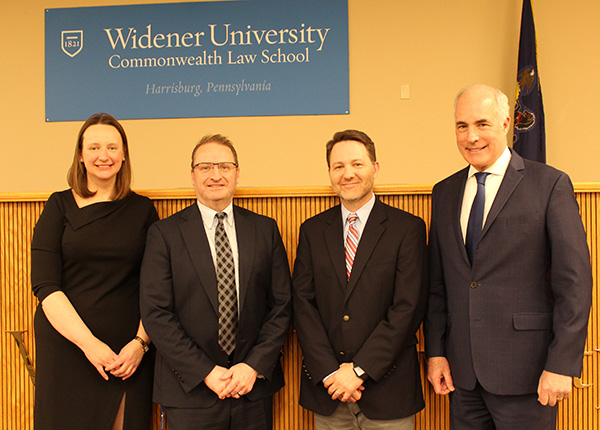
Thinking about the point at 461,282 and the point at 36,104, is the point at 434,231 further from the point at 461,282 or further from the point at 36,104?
the point at 36,104

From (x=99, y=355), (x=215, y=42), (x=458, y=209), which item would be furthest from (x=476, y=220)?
(x=215, y=42)

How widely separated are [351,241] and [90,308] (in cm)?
110

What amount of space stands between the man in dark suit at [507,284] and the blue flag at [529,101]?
94.3 inches

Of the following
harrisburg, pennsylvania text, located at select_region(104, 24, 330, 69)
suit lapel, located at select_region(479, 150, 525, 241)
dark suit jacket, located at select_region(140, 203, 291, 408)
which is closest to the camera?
suit lapel, located at select_region(479, 150, 525, 241)

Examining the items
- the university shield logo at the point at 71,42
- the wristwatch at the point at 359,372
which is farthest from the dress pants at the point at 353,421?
the university shield logo at the point at 71,42

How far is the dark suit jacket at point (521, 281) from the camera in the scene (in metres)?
1.63

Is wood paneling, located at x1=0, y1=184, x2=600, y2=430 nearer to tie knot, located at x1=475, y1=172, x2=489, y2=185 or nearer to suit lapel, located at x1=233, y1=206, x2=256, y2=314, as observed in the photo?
suit lapel, located at x1=233, y1=206, x2=256, y2=314

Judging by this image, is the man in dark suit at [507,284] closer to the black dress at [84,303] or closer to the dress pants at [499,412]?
the dress pants at [499,412]

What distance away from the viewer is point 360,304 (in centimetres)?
186

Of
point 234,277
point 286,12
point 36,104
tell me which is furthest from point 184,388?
point 36,104

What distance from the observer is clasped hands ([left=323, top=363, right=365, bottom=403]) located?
1.77 meters

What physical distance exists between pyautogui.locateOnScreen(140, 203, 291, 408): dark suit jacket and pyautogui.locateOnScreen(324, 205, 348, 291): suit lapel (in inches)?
9.2

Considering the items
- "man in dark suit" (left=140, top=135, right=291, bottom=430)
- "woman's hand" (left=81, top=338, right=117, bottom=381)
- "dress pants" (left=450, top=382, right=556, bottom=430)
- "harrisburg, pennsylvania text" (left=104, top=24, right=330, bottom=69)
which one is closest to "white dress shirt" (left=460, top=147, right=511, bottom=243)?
"dress pants" (left=450, top=382, right=556, bottom=430)

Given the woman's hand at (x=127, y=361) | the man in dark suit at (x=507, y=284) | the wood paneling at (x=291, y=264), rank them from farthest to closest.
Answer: the wood paneling at (x=291, y=264) → the woman's hand at (x=127, y=361) → the man in dark suit at (x=507, y=284)
